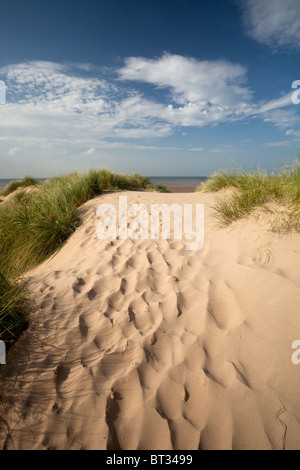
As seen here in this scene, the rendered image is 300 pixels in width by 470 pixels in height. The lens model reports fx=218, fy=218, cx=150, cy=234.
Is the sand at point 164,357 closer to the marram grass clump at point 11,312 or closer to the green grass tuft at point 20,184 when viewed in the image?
the marram grass clump at point 11,312

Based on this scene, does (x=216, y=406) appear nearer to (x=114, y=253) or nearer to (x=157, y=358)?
(x=157, y=358)

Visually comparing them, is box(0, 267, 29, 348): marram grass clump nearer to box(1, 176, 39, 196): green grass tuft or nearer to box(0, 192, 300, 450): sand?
box(0, 192, 300, 450): sand

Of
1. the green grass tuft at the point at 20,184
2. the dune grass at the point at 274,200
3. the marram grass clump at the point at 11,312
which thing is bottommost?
the marram grass clump at the point at 11,312

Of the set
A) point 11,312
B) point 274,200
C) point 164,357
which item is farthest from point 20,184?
point 164,357

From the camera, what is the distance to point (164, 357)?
5.87 feet

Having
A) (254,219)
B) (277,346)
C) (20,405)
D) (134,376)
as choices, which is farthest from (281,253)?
(20,405)

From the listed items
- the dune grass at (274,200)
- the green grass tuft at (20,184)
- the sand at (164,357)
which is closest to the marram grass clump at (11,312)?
the sand at (164,357)

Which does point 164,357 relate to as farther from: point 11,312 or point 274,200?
point 274,200

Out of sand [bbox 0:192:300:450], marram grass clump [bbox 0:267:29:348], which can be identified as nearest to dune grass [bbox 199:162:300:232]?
sand [bbox 0:192:300:450]

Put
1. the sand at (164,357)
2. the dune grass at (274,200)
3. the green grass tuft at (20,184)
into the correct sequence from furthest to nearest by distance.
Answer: the green grass tuft at (20,184), the dune grass at (274,200), the sand at (164,357)

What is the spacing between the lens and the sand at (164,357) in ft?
4.36

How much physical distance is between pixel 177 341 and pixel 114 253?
5.77 feet

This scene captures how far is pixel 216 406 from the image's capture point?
1449 mm

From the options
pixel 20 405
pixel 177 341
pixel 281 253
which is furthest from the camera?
pixel 281 253
